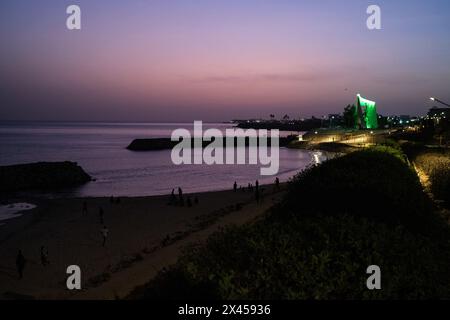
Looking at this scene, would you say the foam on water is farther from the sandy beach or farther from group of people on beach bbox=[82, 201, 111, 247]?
group of people on beach bbox=[82, 201, 111, 247]

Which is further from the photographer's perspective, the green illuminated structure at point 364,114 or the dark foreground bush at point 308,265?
the green illuminated structure at point 364,114

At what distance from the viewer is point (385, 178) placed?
961 centimetres

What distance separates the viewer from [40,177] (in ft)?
145

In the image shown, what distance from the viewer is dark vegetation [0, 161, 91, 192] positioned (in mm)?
42156

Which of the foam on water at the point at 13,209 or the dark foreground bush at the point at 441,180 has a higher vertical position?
the dark foreground bush at the point at 441,180

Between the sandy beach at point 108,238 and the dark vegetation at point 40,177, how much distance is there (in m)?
9.13

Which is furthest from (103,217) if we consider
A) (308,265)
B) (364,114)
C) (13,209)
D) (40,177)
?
(364,114)

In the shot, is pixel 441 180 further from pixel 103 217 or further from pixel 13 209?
pixel 13 209

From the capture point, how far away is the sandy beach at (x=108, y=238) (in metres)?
14.0

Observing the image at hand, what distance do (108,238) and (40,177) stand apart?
26587 mm

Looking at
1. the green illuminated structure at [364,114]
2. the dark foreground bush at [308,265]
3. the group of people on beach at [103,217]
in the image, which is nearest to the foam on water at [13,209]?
the group of people on beach at [103,217]

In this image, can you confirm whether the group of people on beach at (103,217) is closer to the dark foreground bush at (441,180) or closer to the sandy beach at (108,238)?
the sandy beach at (108,238)

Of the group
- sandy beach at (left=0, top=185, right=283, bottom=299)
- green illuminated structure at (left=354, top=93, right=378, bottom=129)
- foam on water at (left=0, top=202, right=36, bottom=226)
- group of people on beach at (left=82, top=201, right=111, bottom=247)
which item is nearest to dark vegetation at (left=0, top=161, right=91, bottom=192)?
foam on water at (left=0, top=202, right=36, bottom=226)

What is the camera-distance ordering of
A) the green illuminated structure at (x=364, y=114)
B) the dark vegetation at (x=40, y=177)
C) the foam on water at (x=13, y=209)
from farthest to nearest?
1. the green illuminated structure at (x=364, y=114)
2. the dark vegetation at (x=40, y=177)
3. the foam on water at (x=13, y=209)
